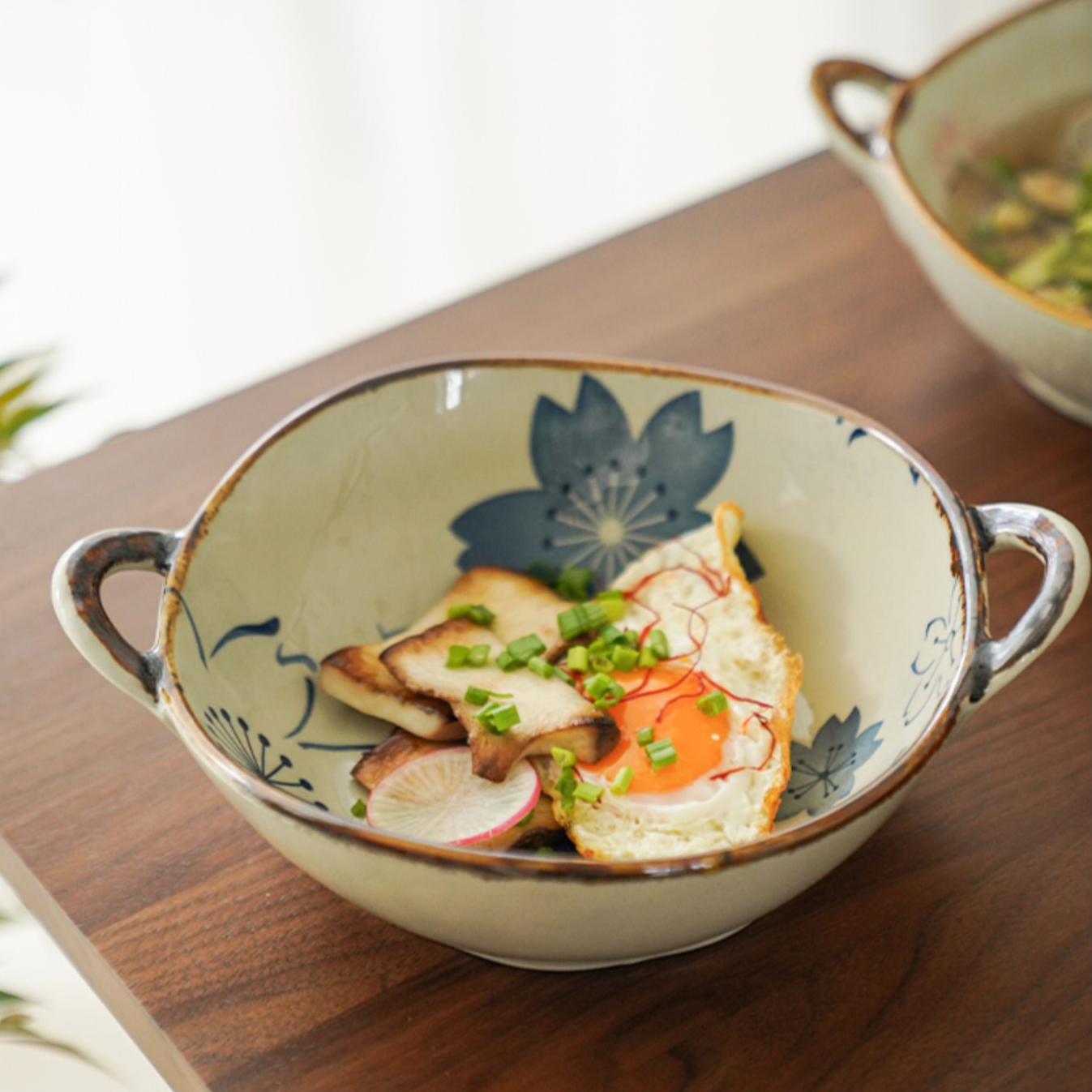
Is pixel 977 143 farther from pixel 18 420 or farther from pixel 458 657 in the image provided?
pixel 18 420

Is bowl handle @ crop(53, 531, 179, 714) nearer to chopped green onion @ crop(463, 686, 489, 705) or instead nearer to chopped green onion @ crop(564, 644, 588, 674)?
chopped green onion @ crop(463, 686, 489, 705)

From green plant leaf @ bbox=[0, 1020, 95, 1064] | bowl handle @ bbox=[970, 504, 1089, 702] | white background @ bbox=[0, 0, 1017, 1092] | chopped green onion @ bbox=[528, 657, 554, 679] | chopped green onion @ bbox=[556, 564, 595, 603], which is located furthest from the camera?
white background @ bbox=[0, 0, 1017, 1092]

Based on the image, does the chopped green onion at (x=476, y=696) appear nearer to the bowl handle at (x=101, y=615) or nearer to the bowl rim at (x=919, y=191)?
the bowl handle at (x=101, y=615)

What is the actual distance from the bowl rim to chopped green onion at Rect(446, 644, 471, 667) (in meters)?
0.59

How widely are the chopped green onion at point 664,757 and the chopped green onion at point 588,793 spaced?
0.14 ft

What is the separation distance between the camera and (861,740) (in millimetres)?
944

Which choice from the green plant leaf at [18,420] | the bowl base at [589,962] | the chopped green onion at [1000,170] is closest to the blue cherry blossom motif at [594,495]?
the bowl base at [589,962]

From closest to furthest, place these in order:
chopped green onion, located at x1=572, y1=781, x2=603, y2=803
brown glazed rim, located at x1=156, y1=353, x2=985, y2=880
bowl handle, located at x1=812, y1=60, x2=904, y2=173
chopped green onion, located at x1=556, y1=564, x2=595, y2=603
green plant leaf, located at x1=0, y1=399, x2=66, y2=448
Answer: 1. brown glazed rim, located at x1=156, y1=353, x2=985, y2=880
2. chopped green onion, located at x1=572, y1=781, x2=603, y2=803
3. chopped green onion, located at x1=556, y1=564, x2=595, y2=603
4. bowl handle, located at x1=812, y1=60, x2=904, y2=173
5. green plant leaf, located at x1=0, y1=399, x2=66, y2=448

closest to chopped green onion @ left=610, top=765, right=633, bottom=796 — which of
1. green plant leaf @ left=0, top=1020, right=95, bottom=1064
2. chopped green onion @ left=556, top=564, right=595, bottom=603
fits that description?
chopped green onion @ left=556, top=564, right=595, bottom=603

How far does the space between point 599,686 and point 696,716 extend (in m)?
0.08

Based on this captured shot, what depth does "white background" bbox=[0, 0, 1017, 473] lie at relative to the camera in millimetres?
2578

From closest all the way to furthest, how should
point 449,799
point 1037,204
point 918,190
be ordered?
1. point 449,799
2. point 918,190
3. point 1037,204

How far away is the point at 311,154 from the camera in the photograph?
2.86 metres

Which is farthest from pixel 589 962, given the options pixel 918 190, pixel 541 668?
pixel 918 190
